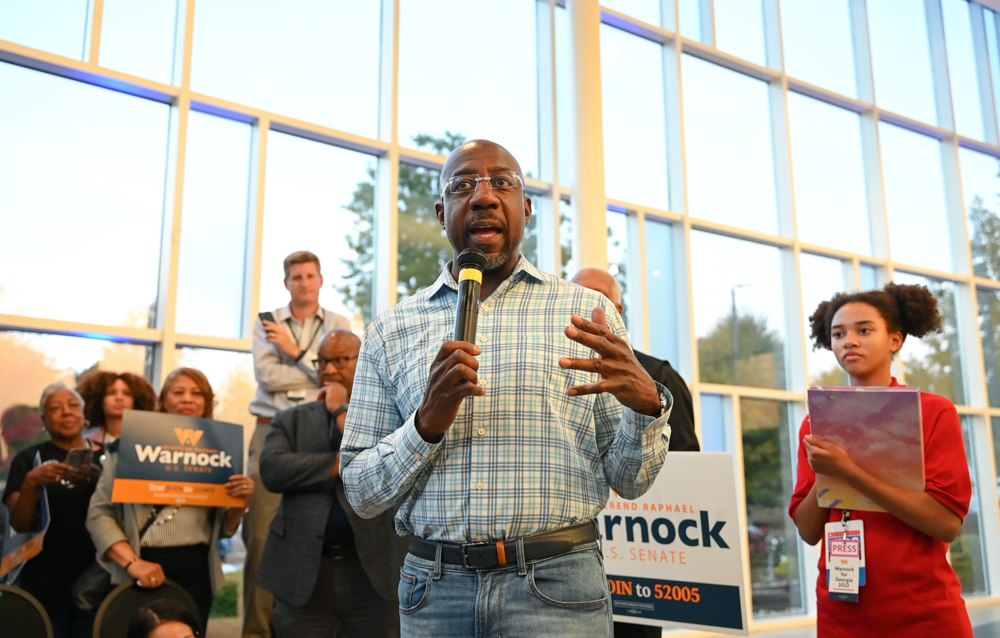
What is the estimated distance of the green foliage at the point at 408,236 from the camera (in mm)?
5855

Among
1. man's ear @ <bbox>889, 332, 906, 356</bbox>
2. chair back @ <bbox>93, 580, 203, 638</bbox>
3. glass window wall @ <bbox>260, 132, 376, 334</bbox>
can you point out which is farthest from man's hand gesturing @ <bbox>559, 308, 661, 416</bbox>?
glass window wall @ <bbox>260, 132, 376, 334</bbox>

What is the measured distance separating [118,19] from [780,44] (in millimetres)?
6383

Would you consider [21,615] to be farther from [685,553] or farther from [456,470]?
[685,553]

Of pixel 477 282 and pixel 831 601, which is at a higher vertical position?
pixel 477 282

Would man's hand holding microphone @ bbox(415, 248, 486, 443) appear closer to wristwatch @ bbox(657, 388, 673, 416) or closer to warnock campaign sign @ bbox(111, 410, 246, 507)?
wristwatch @ bbox(657, 388, 673, 416)

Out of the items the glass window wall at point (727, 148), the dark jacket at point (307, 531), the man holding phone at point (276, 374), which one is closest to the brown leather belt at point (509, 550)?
the dark jacket at point (307, 531)

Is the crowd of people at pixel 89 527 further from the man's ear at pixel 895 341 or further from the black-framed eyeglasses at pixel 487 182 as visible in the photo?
the man's ear at pixel 895 341

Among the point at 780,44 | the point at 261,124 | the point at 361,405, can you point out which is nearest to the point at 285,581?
the point at 361,405

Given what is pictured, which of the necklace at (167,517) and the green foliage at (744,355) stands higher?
the green foliage at (744,355)

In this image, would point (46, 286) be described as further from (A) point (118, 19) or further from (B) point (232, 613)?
(B) point (232, 613)

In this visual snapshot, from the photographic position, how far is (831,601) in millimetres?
2340

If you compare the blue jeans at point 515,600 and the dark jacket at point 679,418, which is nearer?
the blue jeans at point 515,600

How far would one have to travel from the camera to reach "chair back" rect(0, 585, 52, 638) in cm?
286

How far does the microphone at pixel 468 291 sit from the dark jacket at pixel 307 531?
1.66 m
